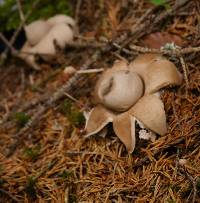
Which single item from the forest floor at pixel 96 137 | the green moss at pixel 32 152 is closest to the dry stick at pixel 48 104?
the forest floor at pixel 96 137

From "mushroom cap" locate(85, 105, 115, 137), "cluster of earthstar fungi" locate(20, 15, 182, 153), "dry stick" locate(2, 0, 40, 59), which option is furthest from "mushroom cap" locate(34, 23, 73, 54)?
"mushroom cap" locate(85, 105, 115, 137)

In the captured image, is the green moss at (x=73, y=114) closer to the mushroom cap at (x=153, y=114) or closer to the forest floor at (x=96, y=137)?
the forest floor at (x=96, y=137)

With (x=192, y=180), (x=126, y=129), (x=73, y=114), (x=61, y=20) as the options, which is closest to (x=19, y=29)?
(x=61, y=20)

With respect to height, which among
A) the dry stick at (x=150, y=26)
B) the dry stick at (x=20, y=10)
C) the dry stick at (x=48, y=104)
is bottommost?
the dry stick at (x=48, y=104)

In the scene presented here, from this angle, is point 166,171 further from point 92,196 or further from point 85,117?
point 85,117

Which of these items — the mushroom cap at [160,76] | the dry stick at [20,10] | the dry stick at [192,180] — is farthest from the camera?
the dry stick at [20,10]

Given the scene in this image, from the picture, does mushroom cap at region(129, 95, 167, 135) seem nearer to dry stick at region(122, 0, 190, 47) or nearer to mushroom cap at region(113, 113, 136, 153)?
mushroom cap at region(113, 113, 136, 153)

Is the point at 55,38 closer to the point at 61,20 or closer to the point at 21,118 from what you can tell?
the point at 61,20
